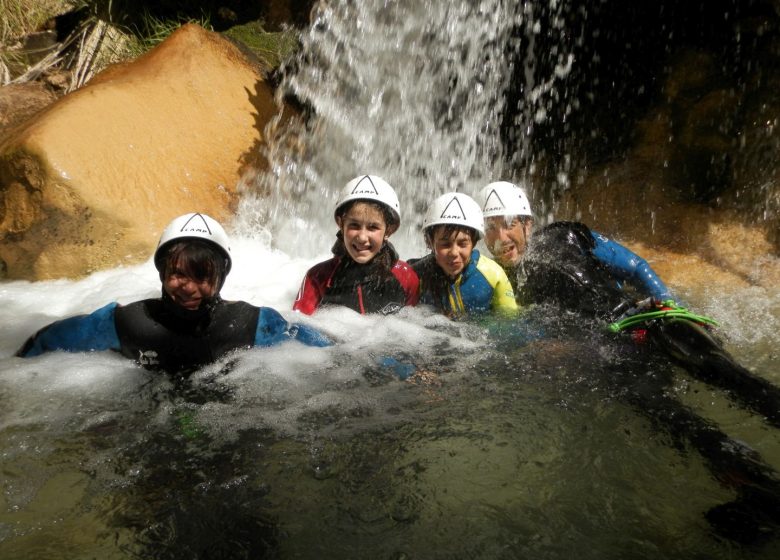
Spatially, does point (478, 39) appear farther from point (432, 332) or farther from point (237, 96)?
point (432, 332)

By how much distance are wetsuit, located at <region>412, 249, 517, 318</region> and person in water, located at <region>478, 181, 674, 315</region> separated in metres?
0.19

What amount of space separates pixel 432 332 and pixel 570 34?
4422 millimetres

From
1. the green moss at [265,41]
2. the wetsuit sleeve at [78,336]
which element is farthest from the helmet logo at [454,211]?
the green moss at [265,41]

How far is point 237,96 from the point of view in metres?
6.72

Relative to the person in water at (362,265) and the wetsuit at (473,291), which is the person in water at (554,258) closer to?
the wetsuit at (473,291)

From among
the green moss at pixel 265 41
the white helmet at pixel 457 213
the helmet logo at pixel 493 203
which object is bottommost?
the white helmet at pixel 457 213

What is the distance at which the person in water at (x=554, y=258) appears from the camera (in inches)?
159

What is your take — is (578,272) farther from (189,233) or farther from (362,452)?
(189,233)

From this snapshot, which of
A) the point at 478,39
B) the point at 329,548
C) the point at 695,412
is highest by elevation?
the point at 478,39

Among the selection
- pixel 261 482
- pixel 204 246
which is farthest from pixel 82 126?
pixel 261 482

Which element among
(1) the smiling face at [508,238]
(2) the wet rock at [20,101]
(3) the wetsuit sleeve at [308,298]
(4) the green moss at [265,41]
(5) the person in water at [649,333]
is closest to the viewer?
(5) the person in water at [649,333]

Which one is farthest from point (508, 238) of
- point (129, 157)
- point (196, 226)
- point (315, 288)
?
point (129, 157)

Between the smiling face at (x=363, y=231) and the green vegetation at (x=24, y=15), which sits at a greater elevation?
the green vegetation at (x=24, y=15)

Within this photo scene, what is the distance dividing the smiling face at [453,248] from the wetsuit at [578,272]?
49 cm
